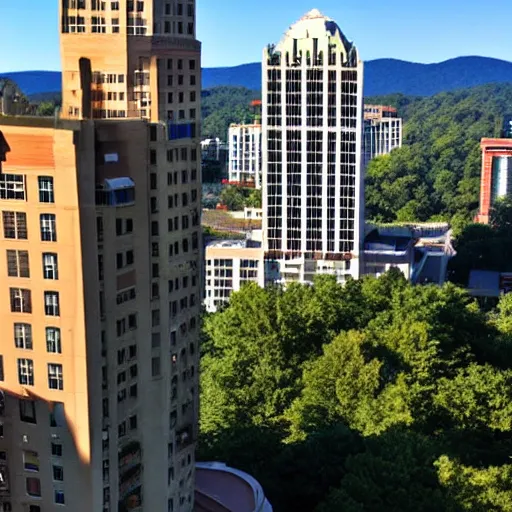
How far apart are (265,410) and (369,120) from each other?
400 ft

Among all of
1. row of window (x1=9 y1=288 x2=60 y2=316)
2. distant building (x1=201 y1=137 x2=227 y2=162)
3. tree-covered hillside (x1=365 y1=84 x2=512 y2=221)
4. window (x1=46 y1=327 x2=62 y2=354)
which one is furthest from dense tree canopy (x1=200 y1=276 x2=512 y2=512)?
distant building (x1=201 y1=137 x2=227 y2=162)

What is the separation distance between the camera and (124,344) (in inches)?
952

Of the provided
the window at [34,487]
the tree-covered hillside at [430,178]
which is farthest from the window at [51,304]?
the tree-covered hillside at [430,178]

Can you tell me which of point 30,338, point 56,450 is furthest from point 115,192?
point 56,450

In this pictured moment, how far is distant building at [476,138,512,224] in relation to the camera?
328ft

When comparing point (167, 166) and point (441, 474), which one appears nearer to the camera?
point (167, 166)

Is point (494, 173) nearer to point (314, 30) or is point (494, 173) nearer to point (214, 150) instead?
point (314, 30)

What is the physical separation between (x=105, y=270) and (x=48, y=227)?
5.80 ft

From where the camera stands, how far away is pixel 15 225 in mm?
22719

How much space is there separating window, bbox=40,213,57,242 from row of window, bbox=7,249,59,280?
370mm

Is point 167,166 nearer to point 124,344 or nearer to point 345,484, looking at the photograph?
point 124,344

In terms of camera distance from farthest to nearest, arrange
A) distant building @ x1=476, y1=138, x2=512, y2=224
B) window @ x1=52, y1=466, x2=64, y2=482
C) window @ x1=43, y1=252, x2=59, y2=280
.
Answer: distant building @ x1=476, y1=138, x2=512, y2=224 < window @ x1=52, y1=466, x2=64, y2=482 < window @ x1=43, y1=252, x2=59, y2=280

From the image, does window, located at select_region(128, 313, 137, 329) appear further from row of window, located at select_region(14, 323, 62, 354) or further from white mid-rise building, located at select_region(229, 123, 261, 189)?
white mid-rise building, located at select_region(229, 123, 261, 189)

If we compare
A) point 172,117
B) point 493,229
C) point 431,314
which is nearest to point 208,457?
point 172,117
